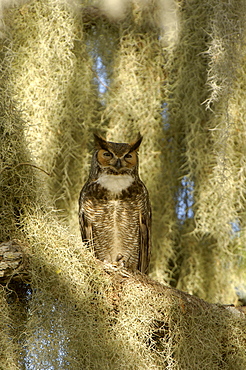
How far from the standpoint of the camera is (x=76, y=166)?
97.1 inches

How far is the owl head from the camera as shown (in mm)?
2150

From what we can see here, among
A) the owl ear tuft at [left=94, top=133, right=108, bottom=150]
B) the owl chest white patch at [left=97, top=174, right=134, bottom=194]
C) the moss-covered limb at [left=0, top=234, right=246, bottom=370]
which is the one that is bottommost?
the moss-covered limb at [left=0, top=234, right=246, bottom=370]

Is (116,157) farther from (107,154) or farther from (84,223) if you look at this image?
(84,223)

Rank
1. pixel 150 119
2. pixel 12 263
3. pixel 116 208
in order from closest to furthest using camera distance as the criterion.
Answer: pixel 12 263
pixel 116 208
pixel 150 119

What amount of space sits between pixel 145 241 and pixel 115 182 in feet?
0.95

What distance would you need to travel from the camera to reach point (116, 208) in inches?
→ 83.4

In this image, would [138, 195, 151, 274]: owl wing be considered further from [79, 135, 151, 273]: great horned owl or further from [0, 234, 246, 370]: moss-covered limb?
[0, 234, 246, 370]: moss-covered limb

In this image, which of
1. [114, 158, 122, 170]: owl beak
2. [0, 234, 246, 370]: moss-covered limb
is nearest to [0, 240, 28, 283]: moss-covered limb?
[0, 234, 246, 370]: moss-covered limb

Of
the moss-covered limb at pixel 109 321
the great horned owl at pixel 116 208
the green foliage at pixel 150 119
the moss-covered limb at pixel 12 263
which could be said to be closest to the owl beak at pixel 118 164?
the great horned owl at pixel 116 208

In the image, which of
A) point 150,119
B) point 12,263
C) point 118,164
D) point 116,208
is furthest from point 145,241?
point 12,263

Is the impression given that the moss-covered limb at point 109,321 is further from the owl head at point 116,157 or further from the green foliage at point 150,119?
the owl head at point 116,157

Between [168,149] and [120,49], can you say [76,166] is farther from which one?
[120,49]

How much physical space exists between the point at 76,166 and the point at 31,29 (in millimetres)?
659

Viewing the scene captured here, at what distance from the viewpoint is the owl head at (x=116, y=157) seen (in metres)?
2.15
